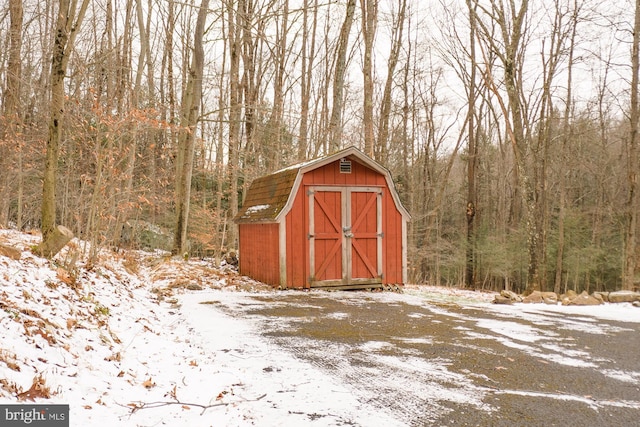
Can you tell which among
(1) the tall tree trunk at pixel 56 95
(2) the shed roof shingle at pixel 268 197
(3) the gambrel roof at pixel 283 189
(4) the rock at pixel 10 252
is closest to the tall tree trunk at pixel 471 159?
(3) the gambrel roof at pixel 283 189

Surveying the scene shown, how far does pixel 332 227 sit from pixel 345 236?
1.22ft

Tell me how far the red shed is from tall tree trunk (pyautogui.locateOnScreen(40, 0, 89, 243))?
414cm

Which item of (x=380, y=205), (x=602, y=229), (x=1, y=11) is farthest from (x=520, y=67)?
(x=1, y=11)

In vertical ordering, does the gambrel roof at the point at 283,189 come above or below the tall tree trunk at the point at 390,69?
below

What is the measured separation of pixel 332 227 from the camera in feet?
32.6

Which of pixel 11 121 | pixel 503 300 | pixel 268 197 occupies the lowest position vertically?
pixel 503 300

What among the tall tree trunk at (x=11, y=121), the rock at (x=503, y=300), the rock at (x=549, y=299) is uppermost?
the tall tree trunk at (x=11, y=121)

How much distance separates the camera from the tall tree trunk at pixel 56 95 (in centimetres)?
691

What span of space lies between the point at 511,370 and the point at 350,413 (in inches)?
74.3

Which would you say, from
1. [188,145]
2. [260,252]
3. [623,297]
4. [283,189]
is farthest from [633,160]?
[188,145]

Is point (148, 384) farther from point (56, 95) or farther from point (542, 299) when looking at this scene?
point (542, 299)

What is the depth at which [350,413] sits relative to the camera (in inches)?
119

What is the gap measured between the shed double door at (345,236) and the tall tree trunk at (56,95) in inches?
192

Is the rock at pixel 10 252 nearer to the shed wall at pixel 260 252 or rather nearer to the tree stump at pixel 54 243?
the tree stump at pixel 54 243
